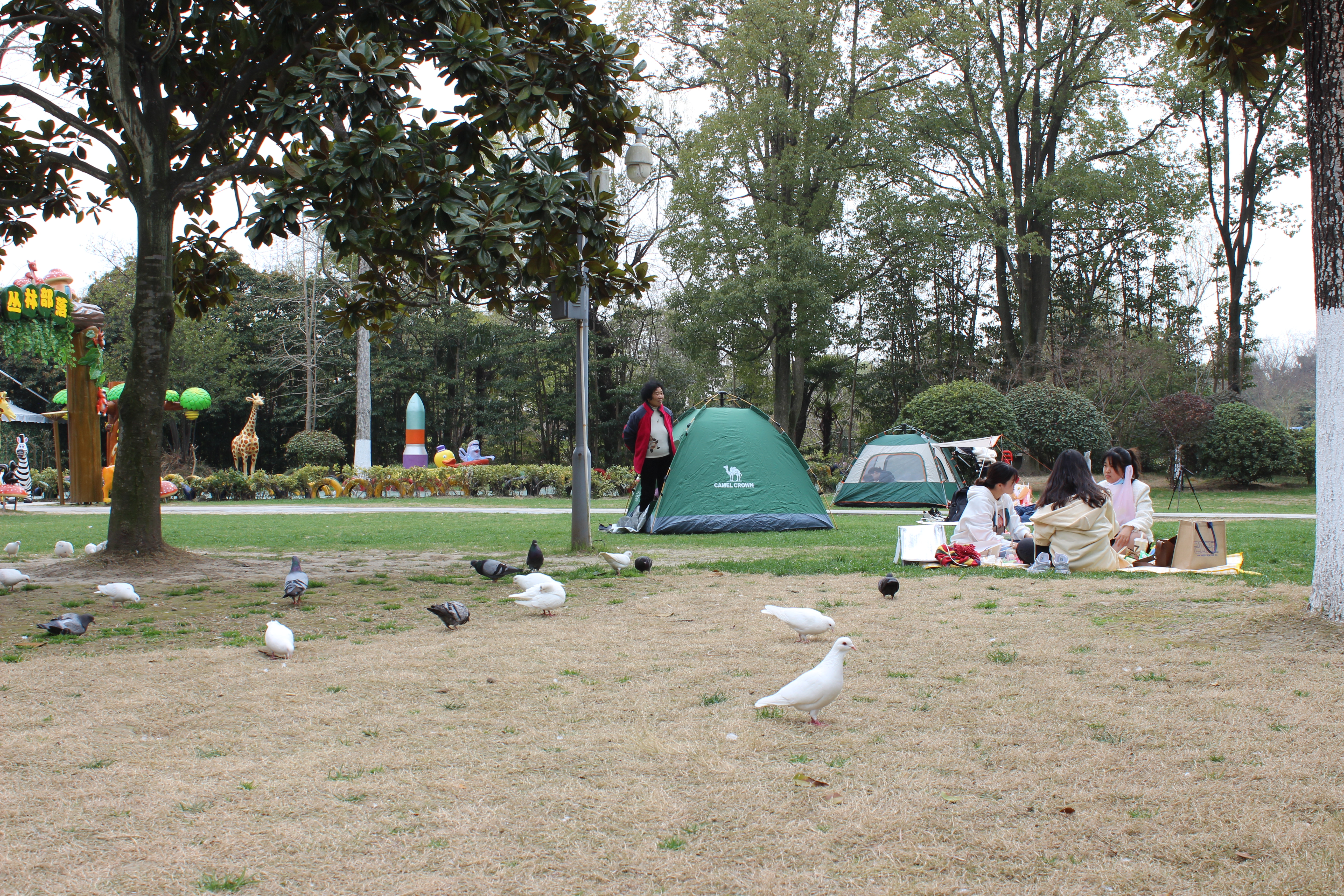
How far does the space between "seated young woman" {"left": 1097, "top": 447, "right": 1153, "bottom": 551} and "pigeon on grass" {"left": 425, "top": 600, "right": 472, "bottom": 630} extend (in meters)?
5.49

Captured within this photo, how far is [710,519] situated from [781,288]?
40.5 ft

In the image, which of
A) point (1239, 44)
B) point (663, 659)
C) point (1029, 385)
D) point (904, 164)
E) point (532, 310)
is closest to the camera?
point (663, 659)

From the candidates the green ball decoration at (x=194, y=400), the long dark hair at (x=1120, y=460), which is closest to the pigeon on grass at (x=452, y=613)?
the long dark hair at (x=1120, y=460)

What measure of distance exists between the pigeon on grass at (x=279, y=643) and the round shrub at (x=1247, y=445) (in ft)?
69.8

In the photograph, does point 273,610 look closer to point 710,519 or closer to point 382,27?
point 382,27

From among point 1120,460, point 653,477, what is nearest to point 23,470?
point 653,477

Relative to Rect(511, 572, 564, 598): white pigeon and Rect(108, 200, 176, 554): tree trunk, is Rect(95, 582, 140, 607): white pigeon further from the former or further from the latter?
Rect(511, 572, 564, 598): white pigeon

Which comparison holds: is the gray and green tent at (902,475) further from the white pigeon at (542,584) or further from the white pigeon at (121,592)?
the white pigeon at (121,592)

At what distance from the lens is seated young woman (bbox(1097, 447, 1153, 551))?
296 inches

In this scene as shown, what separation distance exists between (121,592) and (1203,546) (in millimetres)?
8096

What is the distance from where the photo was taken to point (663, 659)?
440 centimetres

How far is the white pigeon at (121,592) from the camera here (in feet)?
19.1

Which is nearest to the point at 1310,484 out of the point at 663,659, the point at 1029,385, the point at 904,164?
the point at 1029,385

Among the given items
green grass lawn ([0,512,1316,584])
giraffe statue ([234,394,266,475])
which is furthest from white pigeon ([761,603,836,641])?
giraffe statue ([234,394,266,475])
